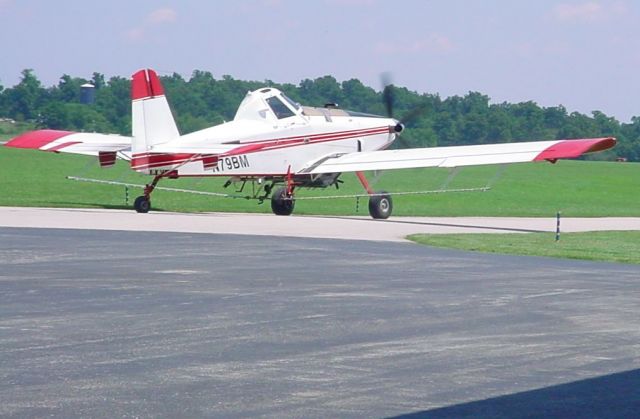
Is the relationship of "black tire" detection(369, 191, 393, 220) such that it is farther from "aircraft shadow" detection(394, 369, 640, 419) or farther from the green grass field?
"aircraft shadow" detection(394, 369, 640, 419)

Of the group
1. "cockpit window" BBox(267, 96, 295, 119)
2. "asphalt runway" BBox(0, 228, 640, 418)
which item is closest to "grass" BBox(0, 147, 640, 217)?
"cockpit window" BBox(267, 96, 295, 119)

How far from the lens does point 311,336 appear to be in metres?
13.8

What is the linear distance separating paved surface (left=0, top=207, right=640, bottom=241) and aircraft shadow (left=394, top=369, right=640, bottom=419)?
1851cm

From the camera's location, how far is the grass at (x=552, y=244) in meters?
26.4

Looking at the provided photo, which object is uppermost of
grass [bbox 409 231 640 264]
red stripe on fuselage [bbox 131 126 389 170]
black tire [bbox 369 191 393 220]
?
red stripe on fuselage [bbox 131 126 389 170]

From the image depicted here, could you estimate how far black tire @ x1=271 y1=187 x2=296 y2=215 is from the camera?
1538 inches

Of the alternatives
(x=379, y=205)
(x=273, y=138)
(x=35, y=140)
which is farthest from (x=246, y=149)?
(x=35, y=140)

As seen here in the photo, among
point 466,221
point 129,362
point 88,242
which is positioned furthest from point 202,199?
point 129,362

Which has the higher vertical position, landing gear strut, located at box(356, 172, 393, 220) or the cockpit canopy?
the cockpit canopy

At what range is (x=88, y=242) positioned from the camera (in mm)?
26125

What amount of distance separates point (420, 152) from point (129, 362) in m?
26.7

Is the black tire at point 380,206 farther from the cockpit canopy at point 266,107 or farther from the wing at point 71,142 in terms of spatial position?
the wing at point 71,142

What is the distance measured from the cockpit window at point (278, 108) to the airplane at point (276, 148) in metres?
0.03

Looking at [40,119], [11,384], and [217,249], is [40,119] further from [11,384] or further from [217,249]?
[11,384]
